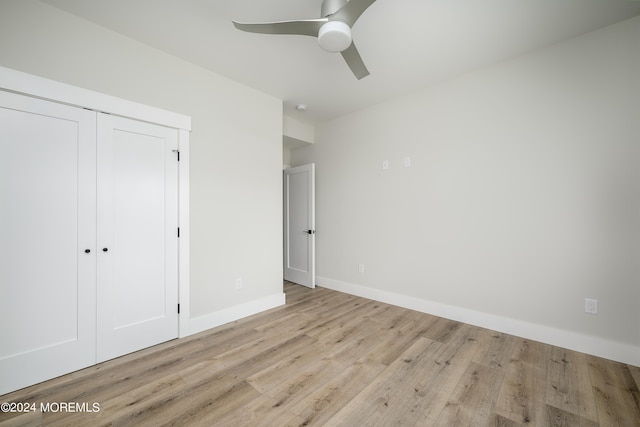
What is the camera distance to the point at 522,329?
8.20 feet

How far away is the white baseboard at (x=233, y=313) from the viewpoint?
8.68 ft

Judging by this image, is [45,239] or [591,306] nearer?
[45,239]

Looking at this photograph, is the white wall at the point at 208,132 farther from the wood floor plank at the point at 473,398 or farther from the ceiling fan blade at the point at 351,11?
the wood floor plank at the point at 473,398

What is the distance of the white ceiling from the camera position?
6.24ft

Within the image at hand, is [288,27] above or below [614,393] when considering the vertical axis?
above

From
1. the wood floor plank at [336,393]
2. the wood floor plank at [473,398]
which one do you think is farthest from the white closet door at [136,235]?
the wood floor plank at [473,398]

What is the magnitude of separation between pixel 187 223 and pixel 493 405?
9.44ft

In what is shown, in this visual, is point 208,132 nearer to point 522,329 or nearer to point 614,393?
point 522,329

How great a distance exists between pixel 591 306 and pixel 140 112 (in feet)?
14.3

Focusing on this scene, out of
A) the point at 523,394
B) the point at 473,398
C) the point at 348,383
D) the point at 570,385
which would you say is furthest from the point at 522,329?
the point at 348,383

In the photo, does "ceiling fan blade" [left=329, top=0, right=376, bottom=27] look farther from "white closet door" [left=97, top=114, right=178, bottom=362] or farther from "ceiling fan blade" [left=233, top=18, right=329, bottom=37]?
"white closet door" [left=97, top=114, right=178, bottom=362]

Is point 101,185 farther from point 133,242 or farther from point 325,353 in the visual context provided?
point 325,353

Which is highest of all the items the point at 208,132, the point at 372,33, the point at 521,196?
the point at 372,33

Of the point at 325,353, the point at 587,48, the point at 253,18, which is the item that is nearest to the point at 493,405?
the point at 325,353
